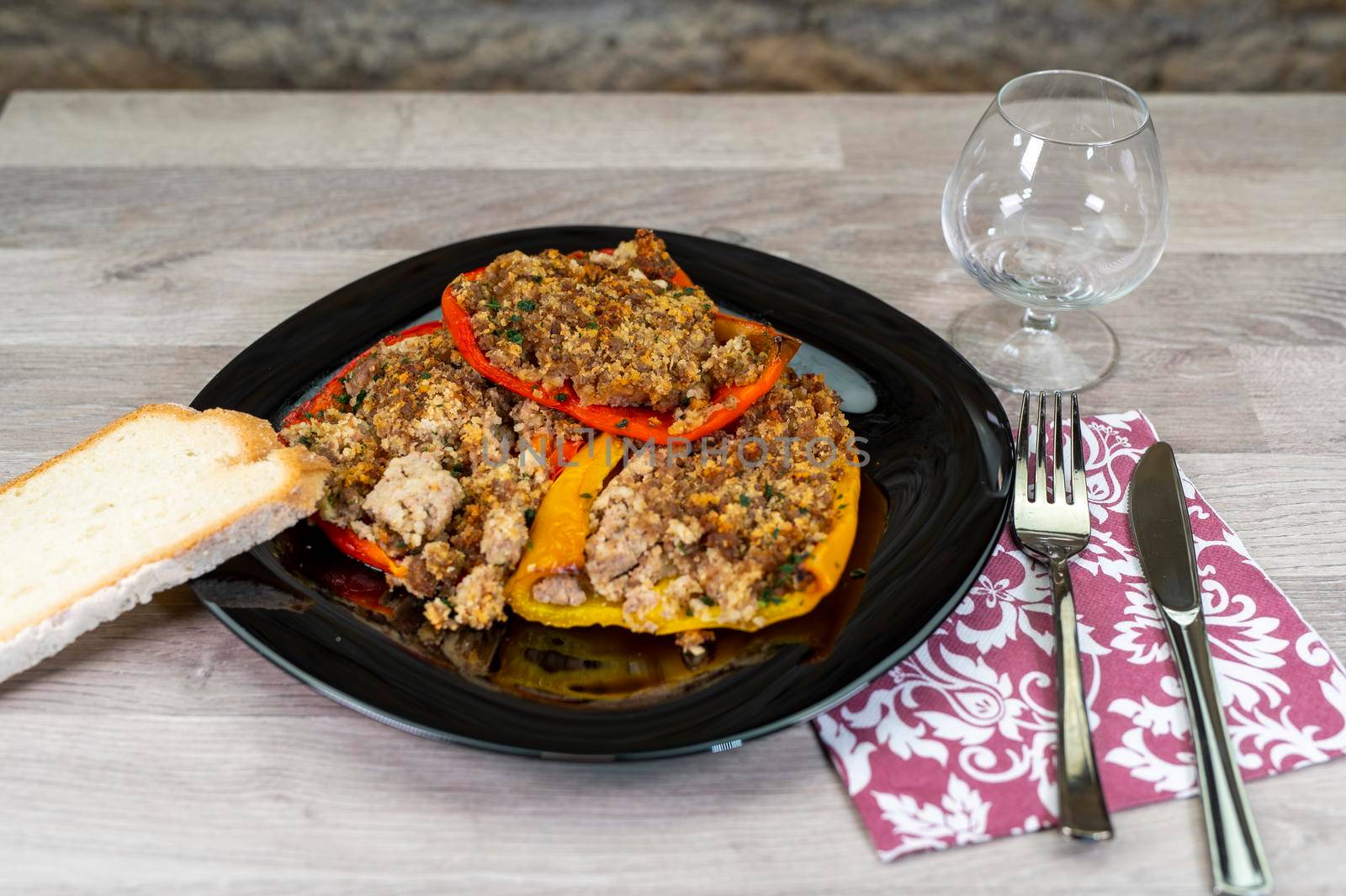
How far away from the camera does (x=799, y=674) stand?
1.51 m

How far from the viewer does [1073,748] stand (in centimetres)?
151

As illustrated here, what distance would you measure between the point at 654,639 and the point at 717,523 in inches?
7.8

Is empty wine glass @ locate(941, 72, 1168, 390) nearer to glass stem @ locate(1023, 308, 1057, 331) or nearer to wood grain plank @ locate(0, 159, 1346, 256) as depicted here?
glass stem @ locate(1023, 308, 1057, 331)

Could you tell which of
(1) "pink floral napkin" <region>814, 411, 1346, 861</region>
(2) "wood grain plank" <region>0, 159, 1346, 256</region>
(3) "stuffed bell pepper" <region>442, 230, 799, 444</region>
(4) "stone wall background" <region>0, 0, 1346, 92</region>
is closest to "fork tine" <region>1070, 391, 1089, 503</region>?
(1) "pink floral napkin" <region>814, 411, 1346, 861</region>

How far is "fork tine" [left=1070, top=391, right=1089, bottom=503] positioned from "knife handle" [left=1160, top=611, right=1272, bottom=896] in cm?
33

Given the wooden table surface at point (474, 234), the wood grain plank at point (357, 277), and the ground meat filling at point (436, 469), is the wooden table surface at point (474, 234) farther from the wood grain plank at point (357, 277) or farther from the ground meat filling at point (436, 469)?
the ground meat filling at point (436, 469)

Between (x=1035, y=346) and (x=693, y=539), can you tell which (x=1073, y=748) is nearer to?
(x=693, y=539)

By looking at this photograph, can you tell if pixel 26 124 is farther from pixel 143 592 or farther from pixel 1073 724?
pixel 1073 724

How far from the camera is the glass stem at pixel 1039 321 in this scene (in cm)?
239

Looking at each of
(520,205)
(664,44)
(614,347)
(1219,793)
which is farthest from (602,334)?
(664,44)

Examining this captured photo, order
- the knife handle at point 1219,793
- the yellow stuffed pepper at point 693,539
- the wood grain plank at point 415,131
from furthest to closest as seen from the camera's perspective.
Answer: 1. the wood grain plank at point 415,131
2. the yellow stuffed pepper at point 693,539
3. the knife handle at point 1219,793

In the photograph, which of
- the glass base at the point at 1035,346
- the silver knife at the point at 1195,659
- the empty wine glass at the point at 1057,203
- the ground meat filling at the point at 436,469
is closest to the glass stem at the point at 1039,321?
the glass base at the point at 1035,346

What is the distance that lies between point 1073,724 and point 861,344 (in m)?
0.83

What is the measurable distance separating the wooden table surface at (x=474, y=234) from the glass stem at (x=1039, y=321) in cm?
15
